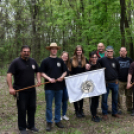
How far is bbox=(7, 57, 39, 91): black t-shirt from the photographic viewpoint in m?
3.55

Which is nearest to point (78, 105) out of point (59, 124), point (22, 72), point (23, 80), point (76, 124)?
point (76, 124)

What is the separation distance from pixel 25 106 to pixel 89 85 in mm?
1573

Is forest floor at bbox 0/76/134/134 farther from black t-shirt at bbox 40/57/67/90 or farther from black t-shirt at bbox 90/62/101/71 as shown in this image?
black t-shirt at bbox 90/62/101/71

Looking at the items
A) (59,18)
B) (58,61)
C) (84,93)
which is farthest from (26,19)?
(84,93)

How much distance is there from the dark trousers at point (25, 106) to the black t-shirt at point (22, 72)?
18cm

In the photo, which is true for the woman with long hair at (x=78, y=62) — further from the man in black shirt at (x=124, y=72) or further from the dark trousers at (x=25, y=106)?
the dark trousers at (x=25, y=106)

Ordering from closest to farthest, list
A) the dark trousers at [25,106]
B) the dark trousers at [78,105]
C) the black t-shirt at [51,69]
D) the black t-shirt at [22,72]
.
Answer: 1. the black t-shirt at [22,72]
2. the dark trousers at [25,106]
3. the black t-shirt at [51,69]
4. the dark trousers at [78,105]

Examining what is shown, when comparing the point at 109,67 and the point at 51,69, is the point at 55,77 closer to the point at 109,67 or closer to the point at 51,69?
the point at 51,69

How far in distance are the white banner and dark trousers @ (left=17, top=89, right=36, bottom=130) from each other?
0.92m

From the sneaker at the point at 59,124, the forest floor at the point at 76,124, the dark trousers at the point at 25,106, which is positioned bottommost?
the forest floor at the point at 76,124

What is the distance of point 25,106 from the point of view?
3.71 metres

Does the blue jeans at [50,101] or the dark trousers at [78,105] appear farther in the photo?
the dark trousers at [78,105]

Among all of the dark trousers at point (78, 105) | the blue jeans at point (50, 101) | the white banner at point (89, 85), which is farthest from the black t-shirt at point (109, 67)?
the blue jeans at point (50, 101)

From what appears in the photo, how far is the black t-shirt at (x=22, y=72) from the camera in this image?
3545 mm
